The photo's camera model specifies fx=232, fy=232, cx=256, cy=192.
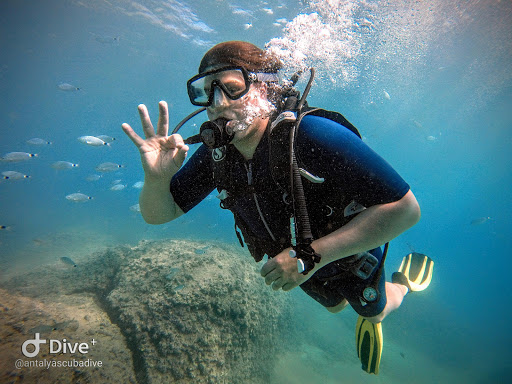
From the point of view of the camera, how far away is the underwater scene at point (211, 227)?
385 centimetres

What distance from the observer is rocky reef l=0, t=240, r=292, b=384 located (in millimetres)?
3111

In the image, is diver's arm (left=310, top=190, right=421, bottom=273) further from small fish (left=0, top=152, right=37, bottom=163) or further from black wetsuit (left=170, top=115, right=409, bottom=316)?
small fish (left=0, top=152, right=37, bottom=163)

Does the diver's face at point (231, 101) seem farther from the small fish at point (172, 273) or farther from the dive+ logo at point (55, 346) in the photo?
the small fish at point (172, 273)

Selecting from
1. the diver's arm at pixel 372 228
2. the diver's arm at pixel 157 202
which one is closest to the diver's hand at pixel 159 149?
the diver's arm at pixel 157 202

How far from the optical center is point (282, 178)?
1.80 m

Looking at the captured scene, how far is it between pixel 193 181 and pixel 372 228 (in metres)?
1.72

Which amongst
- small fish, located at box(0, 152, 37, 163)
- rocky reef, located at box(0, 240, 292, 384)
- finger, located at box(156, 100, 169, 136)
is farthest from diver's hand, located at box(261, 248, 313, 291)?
small fish, located at box(0, 152, 37, 163)

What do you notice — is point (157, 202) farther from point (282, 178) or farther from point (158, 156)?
point (282, 178)

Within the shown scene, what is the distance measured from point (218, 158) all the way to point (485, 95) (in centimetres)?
3261

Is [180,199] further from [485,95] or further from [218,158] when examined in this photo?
[485,95]

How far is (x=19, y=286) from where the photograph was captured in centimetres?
541

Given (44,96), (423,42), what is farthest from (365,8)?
(44,96)

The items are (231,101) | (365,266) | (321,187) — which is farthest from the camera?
(365,266)

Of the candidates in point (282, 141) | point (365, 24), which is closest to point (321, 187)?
point (282, 141)
